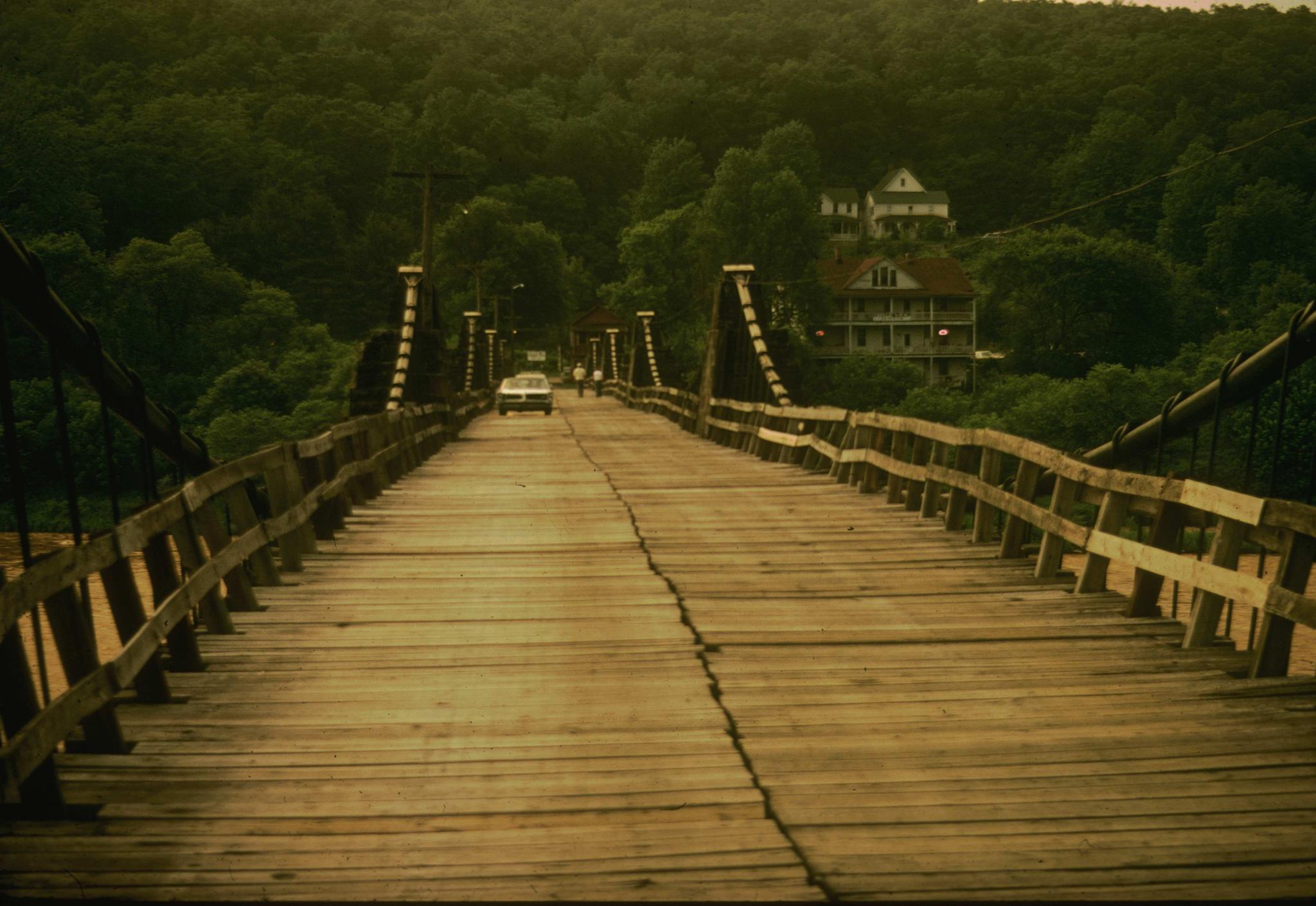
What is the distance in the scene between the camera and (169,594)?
246 inches

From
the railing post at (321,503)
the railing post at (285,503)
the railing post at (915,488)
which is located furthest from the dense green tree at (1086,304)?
the railing post at (285,503)

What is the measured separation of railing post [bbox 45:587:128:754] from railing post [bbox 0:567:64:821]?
1.04ft

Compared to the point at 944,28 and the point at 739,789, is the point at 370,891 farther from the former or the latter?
the point at 944,28

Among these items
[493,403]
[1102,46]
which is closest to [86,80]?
[493,403]

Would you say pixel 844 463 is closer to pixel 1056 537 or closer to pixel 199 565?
pixel 1056 537

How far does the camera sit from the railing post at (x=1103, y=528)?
789 cm

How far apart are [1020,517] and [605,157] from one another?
146 meters

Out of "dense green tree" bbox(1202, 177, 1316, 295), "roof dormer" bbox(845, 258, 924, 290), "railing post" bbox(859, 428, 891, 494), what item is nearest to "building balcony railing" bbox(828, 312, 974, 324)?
"roof dormer" bbox(845, 258, 924, 290)

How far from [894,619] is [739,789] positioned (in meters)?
3.39

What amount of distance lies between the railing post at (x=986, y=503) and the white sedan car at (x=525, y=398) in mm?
41716

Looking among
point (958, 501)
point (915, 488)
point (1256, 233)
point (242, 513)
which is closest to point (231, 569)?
point (242, 513)

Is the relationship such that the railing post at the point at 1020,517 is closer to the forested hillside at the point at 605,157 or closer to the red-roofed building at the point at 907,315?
the forested hillside at the point at 605,157

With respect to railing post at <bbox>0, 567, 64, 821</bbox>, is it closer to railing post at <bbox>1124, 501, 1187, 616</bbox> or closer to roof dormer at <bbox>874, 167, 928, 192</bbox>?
railing post at <bbox>1124, 501, 1187, 616</bbox>

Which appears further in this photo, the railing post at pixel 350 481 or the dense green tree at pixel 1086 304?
Answer: the dense green tree at pixel 1086 304
